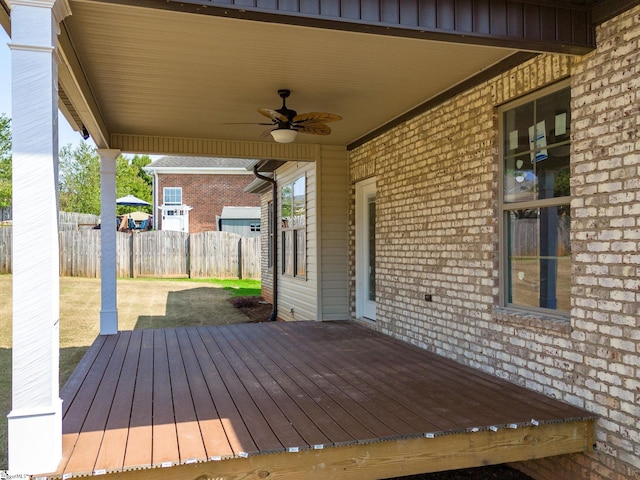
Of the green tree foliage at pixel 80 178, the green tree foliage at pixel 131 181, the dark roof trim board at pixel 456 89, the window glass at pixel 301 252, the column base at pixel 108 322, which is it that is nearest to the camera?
the dark roof trim board at pixel 456 89

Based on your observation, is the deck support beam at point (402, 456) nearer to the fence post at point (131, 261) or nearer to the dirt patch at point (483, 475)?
the dirt patch at point (483, 475)

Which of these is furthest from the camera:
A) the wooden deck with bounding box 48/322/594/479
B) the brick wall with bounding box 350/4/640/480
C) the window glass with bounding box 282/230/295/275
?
the window glass with bounding box 282/230/295/275

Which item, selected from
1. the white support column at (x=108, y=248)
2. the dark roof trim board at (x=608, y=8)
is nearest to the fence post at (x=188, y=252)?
the white support column at (x=108, y=248)

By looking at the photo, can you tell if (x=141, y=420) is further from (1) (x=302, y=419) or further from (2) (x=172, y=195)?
(2) (x=172, y=195)

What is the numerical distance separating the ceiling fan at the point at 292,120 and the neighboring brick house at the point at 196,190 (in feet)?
57.0

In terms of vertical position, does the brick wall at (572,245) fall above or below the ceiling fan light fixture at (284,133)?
below

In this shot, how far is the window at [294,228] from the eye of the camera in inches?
355

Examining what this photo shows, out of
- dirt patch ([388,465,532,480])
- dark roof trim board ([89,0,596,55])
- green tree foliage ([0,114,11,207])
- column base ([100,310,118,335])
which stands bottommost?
dirt patch ([388,465,532,480])

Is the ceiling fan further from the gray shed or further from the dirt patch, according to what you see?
the gray shed

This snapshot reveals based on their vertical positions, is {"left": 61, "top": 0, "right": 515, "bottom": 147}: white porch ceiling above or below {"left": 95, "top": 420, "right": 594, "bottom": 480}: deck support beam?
above

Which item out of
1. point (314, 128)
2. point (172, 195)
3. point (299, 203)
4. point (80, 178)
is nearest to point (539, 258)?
point (314, 128)

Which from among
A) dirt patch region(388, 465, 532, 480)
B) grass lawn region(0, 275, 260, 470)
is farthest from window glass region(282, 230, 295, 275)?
dirt patch region(388, 465, 532, 480)

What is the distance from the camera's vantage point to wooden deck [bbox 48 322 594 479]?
2877 millimetres

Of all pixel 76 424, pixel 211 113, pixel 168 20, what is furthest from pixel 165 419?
pixel 211 113
